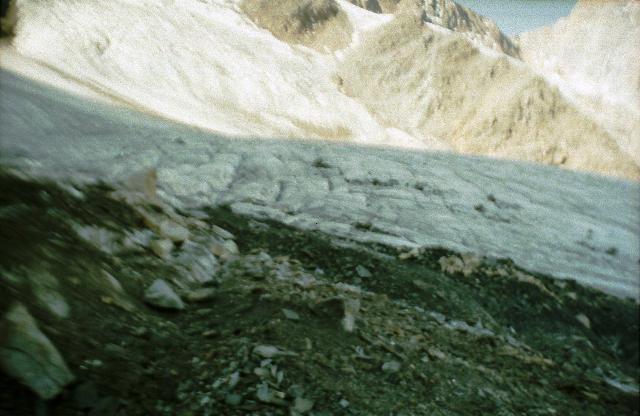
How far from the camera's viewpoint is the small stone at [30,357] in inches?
57.3

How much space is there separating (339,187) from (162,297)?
6977 millimetres

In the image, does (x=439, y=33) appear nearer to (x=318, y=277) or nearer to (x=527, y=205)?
(x=527, y=205)

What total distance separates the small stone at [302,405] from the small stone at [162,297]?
3.40 ft

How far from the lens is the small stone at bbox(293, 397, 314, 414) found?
6.52ft

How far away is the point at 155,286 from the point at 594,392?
347cm

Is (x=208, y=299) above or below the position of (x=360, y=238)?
above

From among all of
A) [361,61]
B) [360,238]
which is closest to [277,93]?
[361,61]

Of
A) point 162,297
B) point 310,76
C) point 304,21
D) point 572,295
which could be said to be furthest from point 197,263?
point 304,21

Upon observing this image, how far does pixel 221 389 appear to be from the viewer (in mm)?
1959

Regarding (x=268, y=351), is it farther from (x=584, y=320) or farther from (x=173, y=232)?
(x=584, y=320)

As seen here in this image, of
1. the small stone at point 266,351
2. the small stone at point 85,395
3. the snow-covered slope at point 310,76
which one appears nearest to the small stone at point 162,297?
the small stone at point 266,351

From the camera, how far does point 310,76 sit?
21.8 meters

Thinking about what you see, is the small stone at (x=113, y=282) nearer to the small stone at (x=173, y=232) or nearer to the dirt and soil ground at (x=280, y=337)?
the dirt and soil ground at (x=280, y=337)

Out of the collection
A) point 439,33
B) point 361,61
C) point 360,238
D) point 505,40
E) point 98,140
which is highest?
point 505,40
